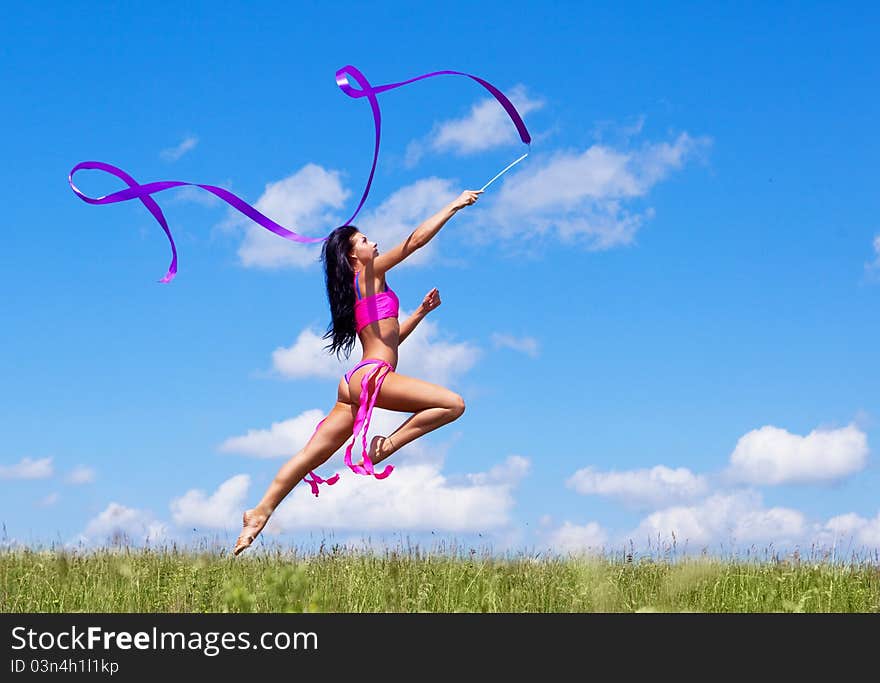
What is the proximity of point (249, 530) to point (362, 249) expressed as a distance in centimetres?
295

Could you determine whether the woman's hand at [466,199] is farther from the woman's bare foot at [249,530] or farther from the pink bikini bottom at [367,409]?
the woman's bare foot at [249,530]

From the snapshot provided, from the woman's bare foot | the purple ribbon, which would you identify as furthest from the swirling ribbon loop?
the woman's bare foot

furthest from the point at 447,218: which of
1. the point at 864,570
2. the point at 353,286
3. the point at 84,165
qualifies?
the point at 864,570

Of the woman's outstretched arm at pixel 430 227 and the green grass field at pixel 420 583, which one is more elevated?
the woman's outstretched arm at pixel 430 227

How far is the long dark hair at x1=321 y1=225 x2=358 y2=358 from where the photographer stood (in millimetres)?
9273

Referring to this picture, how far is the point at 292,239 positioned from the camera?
9156 mm

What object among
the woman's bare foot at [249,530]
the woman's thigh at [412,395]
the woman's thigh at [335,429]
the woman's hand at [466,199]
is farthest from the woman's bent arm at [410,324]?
the woman's bare foot at [249,530]

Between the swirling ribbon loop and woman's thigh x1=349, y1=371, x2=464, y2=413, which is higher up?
the swirling ribbon loop

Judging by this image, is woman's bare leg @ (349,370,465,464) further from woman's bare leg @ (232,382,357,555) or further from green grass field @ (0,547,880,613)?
green grass field @ (0,547,880,613)

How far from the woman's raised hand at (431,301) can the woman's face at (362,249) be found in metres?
0.86

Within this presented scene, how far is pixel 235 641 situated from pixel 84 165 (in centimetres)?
492

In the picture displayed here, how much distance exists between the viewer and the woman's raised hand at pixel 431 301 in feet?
32.4

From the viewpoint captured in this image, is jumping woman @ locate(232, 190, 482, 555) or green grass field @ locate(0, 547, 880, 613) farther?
jumping woman @ locate(232, 190, 482, 555)

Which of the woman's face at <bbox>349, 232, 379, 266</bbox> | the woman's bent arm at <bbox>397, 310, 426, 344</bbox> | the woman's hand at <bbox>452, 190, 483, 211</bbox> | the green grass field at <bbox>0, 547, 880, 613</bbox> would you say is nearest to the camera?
the green grass field at <bbox>0, 547, 880, 613</bbox>
